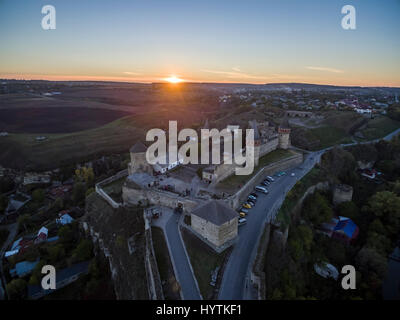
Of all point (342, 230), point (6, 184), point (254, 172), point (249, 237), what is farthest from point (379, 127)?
point (6, 184)

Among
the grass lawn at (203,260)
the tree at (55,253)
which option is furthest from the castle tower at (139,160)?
the tree at (55,253)

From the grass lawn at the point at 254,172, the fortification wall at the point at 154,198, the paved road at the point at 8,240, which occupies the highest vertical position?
the grass lawn at the point at 254,172

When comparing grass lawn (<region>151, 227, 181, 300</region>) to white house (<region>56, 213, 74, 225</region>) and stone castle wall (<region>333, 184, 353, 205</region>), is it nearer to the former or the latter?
white house (<region>56, 213, 74, 225</region>)

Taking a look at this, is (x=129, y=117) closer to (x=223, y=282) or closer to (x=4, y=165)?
(x=4, y=165)

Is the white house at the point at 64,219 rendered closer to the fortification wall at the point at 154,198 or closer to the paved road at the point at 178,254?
the fortification wall at the point at 154,198

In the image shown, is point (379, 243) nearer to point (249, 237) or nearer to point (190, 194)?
point (249, 237)

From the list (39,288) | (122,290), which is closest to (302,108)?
(122,290)
